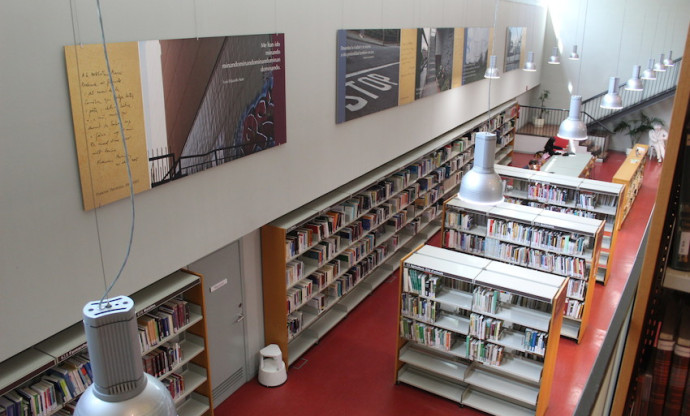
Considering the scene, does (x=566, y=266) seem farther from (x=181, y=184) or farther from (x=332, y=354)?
(x=181, y=184)

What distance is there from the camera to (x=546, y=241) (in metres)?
8.45

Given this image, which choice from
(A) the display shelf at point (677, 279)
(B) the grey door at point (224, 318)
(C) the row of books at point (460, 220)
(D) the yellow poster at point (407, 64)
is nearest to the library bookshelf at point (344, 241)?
(B) the grey door at point (224, 318)

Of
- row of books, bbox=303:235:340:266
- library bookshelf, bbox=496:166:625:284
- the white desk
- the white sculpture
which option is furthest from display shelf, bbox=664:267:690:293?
the white sculpture

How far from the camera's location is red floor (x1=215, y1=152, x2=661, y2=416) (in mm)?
6871

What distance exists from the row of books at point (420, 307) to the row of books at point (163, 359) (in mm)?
2709

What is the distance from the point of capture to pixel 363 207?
879cm

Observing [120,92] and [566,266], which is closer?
[120,92]

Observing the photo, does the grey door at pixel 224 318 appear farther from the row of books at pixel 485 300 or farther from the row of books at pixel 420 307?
the row of books at pixel 485 300

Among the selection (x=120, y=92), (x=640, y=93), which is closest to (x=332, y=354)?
(x=120, y=92)

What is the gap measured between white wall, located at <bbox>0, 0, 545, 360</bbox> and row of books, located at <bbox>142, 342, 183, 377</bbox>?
2.83 ft

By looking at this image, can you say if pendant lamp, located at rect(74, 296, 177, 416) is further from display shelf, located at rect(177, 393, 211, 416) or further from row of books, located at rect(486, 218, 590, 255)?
row of books, located at rect(486, 218, 590, 255)

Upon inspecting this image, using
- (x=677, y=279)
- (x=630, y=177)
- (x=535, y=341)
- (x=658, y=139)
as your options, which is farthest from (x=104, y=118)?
(x=658, y=139)

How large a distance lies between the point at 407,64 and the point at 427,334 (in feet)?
14.2

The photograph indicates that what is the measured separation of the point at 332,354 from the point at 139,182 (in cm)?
415
